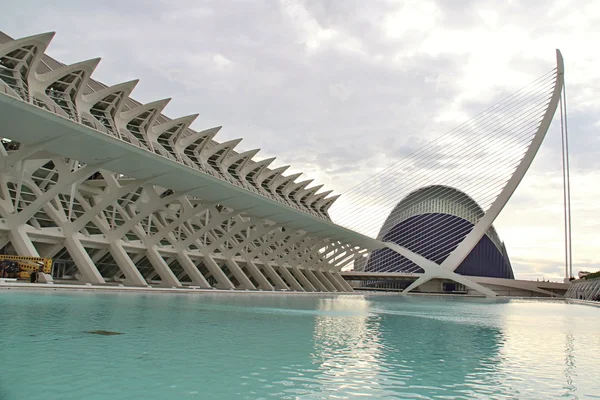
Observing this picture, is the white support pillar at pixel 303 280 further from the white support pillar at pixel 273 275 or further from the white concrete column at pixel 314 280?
the white support pillar at pixel 273 275

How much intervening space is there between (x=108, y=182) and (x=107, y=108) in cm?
460

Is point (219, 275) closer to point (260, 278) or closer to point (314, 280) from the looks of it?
point (260, 278)

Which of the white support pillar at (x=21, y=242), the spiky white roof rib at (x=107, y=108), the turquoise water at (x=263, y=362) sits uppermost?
the spiky white roof rib at (x=107, y=108)

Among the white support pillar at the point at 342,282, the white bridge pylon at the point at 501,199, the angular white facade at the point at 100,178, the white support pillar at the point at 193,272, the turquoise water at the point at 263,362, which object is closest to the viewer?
the turquoise water at the point at 263,362

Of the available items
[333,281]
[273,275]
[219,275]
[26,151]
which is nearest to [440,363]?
[26,151]

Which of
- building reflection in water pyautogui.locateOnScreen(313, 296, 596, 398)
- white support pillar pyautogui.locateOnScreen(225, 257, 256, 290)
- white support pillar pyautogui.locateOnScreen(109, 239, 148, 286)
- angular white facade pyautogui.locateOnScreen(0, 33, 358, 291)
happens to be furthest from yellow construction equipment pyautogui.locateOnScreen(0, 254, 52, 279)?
white support pillar pyautogui.locateOnScreen(225, 257, 256, 290)

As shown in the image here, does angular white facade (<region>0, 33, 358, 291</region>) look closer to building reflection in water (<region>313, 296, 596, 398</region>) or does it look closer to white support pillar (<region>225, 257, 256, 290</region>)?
white support pillar (<region>225, 257, 256, 290</region>)

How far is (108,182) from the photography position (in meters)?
21.3

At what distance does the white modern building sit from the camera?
1775 cm

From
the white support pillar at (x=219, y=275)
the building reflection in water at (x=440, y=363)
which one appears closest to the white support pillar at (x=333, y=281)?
the white support pillar at (x=219, y=275)

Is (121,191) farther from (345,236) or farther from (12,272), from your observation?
(345,236)

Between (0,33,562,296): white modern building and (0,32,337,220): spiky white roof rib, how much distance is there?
0.05 m

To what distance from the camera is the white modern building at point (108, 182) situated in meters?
17.8

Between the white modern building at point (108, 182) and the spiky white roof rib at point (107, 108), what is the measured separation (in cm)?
5
